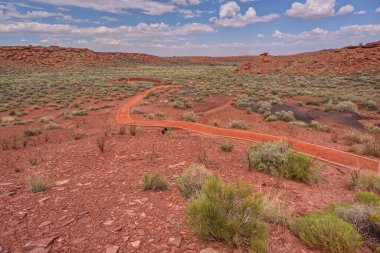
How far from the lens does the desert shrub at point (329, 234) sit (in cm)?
316

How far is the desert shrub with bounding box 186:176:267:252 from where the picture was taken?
3176 mm

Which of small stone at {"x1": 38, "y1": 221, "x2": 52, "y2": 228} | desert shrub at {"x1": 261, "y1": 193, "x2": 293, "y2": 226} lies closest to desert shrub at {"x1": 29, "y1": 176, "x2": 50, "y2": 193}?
small stone at {"x1": 38, "y1": 221, "x2": 52, "y2": 228}

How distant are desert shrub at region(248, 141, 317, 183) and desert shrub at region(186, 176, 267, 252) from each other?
8.19 feet

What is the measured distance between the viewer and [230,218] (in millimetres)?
3295

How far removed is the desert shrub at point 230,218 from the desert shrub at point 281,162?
2498 mm

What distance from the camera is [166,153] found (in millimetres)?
7488

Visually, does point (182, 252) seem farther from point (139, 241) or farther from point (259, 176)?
point (259, 176)

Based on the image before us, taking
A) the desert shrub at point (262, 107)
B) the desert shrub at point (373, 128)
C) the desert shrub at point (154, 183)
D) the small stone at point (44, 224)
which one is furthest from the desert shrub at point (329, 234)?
the desert shrub at point (262, 107)

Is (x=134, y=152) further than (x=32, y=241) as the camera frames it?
Yes

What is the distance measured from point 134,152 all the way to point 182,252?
478 cm

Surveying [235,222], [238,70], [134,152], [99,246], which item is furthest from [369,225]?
[238,70]

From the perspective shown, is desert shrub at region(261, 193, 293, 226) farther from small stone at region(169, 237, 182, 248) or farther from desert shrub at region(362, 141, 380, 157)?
desert shrub at region(362, 141, 380, 157)

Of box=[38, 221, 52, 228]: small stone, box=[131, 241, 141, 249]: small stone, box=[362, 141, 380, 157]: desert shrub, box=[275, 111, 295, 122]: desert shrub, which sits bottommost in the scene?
box=[275, 111, 295, 122]: desert shrub

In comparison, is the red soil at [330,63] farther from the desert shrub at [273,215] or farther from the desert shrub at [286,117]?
the desert shrub at [273,215]
